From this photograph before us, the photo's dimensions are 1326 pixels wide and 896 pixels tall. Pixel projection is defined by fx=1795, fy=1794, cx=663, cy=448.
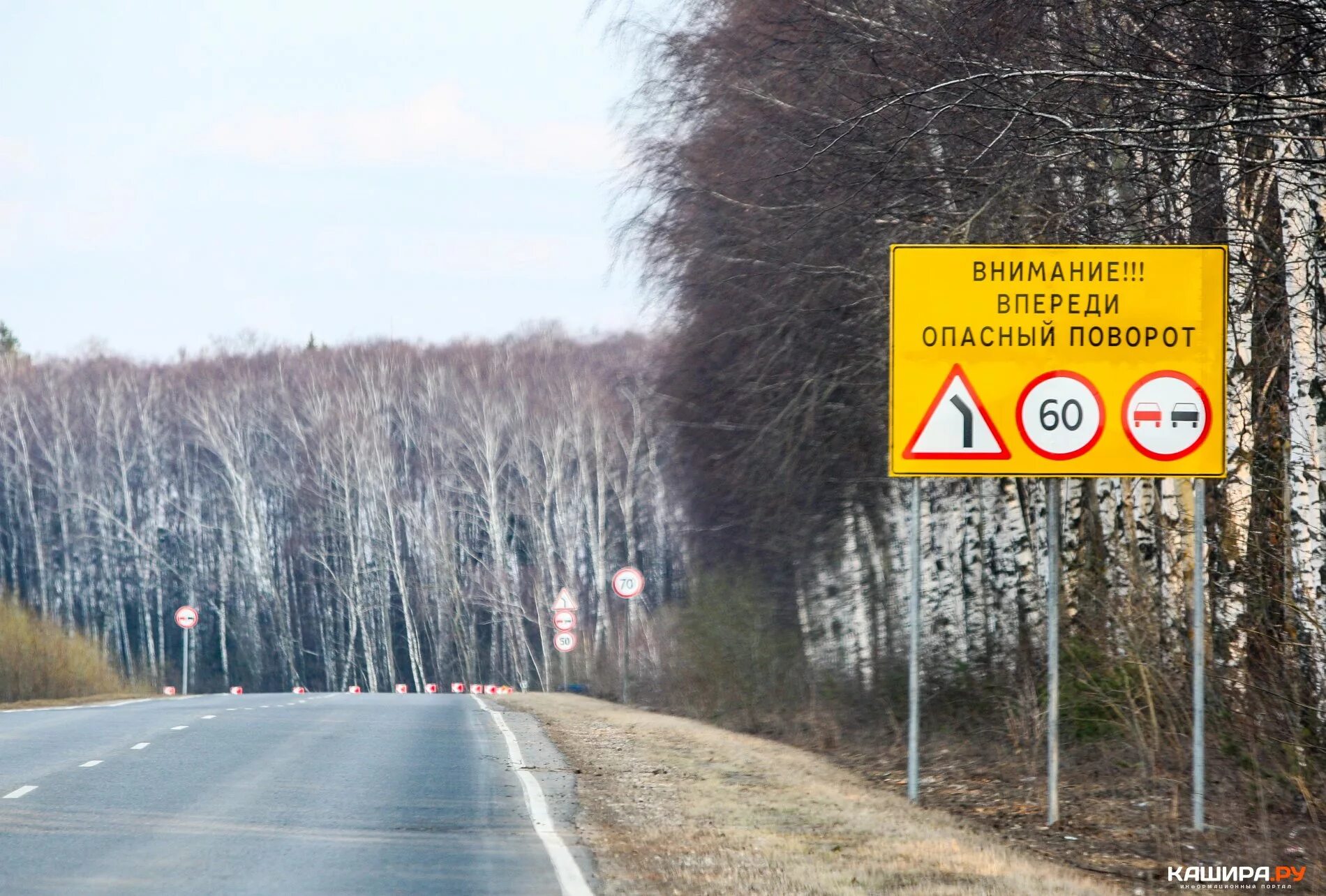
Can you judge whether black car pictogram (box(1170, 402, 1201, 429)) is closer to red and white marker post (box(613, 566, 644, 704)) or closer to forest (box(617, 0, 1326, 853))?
forest (box(617, 0, 1326, 853))

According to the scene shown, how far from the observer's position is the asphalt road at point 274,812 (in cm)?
1025

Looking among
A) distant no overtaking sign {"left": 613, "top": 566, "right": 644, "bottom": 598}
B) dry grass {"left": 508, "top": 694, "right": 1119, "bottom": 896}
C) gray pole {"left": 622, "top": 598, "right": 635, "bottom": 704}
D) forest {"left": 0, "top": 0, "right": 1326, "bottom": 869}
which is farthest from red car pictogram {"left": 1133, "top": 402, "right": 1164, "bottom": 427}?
gray pole {"left": 622, "top": 598, "right": 635, "bottom": 704}

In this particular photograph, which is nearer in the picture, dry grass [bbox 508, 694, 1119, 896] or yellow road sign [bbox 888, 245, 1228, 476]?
dry grass [bbox 508, 694, 1119, 896]

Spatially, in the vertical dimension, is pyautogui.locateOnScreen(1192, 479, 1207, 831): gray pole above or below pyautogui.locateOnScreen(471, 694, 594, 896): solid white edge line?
above

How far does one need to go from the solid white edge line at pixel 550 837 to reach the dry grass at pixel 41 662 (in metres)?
32.6

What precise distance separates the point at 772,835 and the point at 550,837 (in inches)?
60.0

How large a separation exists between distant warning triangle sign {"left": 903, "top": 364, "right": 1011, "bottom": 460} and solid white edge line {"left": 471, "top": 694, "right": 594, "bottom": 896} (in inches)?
161

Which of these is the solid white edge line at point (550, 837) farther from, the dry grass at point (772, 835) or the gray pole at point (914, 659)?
the gray pole at point (914, 659)

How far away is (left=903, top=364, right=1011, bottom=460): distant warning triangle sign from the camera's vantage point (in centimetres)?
1402

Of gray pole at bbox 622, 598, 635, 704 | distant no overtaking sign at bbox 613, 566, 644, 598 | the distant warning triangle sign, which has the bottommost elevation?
gray pole at bbox 622, 598, 635, 704

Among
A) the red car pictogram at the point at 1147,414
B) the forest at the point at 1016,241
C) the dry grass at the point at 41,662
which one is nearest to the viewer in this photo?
the forest at the point at 1016,241

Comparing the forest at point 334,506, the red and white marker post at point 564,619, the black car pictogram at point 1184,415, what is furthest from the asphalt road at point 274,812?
the forest at point 334,506

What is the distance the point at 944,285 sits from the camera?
14.0 metres

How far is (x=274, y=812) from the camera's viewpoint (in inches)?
530
